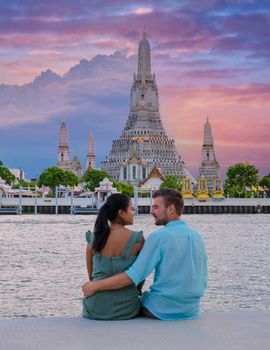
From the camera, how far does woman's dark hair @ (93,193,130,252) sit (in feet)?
21.6

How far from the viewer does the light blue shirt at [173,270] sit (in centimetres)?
653

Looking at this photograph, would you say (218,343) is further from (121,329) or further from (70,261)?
(70,261)

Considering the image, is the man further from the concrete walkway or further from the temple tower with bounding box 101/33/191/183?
the temple tower with bounding box 101/33/191/183

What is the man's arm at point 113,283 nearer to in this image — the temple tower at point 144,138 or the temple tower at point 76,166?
the temple tower at point 144,138

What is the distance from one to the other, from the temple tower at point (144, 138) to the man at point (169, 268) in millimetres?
144478

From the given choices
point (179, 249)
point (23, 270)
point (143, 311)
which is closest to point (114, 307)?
point (143, 311)

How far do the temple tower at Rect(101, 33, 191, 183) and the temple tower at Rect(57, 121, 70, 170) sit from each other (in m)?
20.0

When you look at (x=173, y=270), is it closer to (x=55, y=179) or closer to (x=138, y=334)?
(x=138, y=334)

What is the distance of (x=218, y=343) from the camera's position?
582 centimetres

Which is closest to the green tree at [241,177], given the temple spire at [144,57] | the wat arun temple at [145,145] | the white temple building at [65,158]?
the wat arun temple at [145,145]

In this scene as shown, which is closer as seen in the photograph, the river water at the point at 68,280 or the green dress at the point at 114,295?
the green dress at the point at 114,295

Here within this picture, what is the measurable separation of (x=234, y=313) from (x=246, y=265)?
10.5 m

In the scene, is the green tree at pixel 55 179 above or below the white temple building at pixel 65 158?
below

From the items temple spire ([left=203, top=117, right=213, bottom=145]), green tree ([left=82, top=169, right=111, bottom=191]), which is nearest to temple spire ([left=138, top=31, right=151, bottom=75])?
temple spire ([left=203, top=117, right=213, bottom=145])
